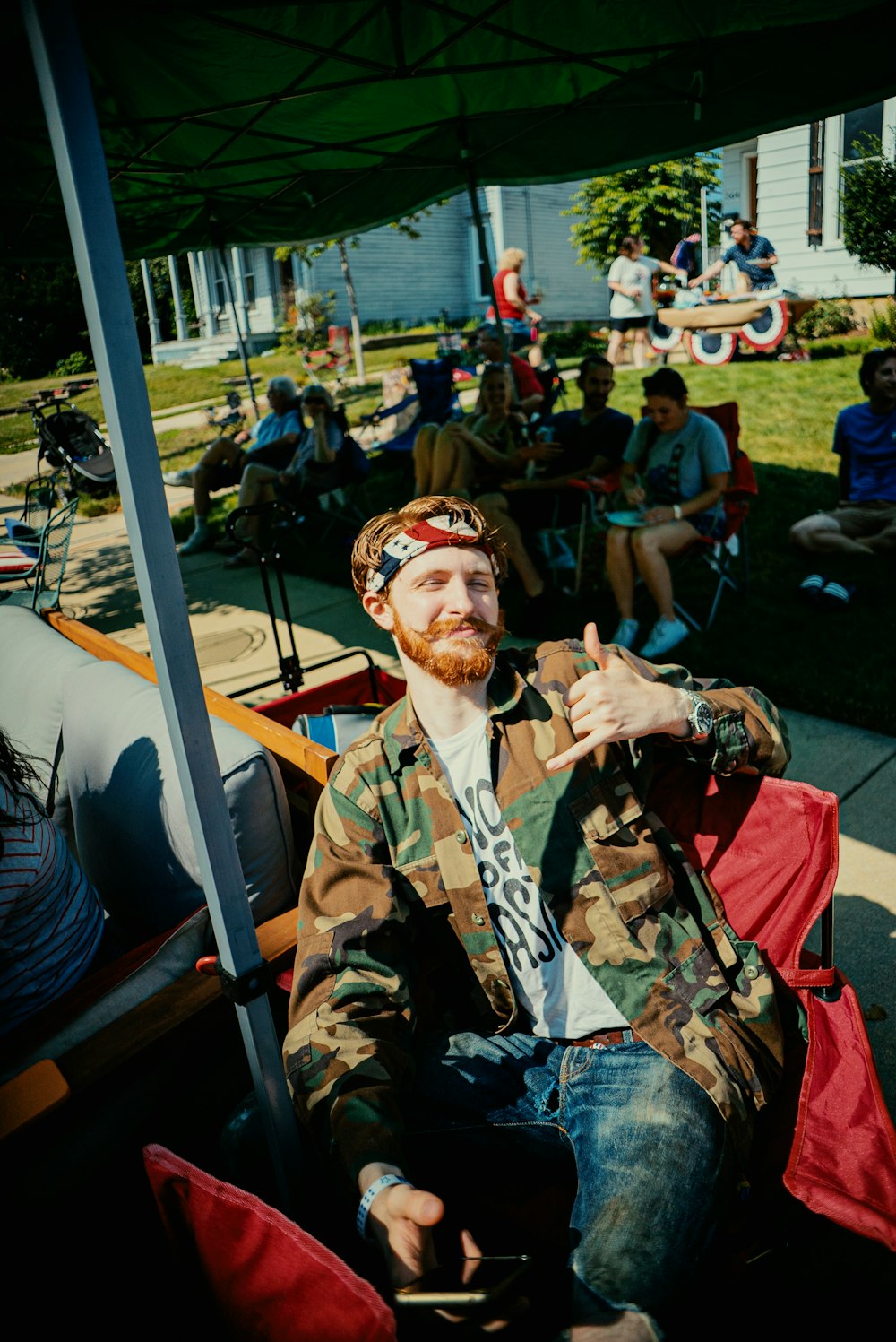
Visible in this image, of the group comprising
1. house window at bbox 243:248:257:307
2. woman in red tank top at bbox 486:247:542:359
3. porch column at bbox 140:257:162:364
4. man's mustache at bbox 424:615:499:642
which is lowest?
man's mustache at bbox 424:615:499:642

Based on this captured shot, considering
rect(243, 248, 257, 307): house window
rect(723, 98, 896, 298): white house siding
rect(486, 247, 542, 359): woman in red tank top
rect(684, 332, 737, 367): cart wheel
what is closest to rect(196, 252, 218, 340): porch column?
rect(243, 248, 257, 307): house window

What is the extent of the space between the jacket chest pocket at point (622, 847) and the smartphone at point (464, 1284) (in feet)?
1.95

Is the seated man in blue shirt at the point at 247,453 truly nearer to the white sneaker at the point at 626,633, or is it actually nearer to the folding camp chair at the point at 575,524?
the folding camp chair at the point at 575,524

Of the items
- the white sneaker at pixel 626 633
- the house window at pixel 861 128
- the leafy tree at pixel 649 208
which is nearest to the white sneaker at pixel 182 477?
the white sneaker at pixel 626 633

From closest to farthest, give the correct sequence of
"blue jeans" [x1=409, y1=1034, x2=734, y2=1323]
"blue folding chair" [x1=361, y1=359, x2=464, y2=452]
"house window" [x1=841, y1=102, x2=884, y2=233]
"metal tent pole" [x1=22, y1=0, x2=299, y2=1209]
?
"metal tent pole" [x1=22, y1=0, x2=299, y2=1209] < "blue jeans" [x1=409, y1=1034, x2=734, y2=1323] < "blue folding chair" [x1=361, y1=359, x2=464, y2=452] < "house window" [x1=841, y1=102, x2=884, y2=233]

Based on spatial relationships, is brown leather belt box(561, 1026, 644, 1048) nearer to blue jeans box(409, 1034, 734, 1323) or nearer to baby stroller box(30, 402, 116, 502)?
blue jeans box(409, 1034, 734, 1323)

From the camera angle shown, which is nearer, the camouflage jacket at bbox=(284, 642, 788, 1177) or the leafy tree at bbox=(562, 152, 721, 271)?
the camouflage jacket at bbox=(284, 642, 788, 1177)

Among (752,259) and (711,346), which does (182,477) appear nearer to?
(711,346)

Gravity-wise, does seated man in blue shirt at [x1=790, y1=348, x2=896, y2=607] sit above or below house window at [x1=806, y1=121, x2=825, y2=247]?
below

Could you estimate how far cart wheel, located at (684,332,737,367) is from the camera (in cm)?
1248

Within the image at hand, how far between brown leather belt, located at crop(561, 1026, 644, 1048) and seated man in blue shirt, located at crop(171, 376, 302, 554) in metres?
7.17

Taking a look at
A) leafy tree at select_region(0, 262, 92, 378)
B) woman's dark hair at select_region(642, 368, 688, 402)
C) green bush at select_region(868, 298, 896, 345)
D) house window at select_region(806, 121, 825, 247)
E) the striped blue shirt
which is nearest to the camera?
the striped blue shirt

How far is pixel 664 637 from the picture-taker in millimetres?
4617

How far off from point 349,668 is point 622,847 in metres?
3.73
